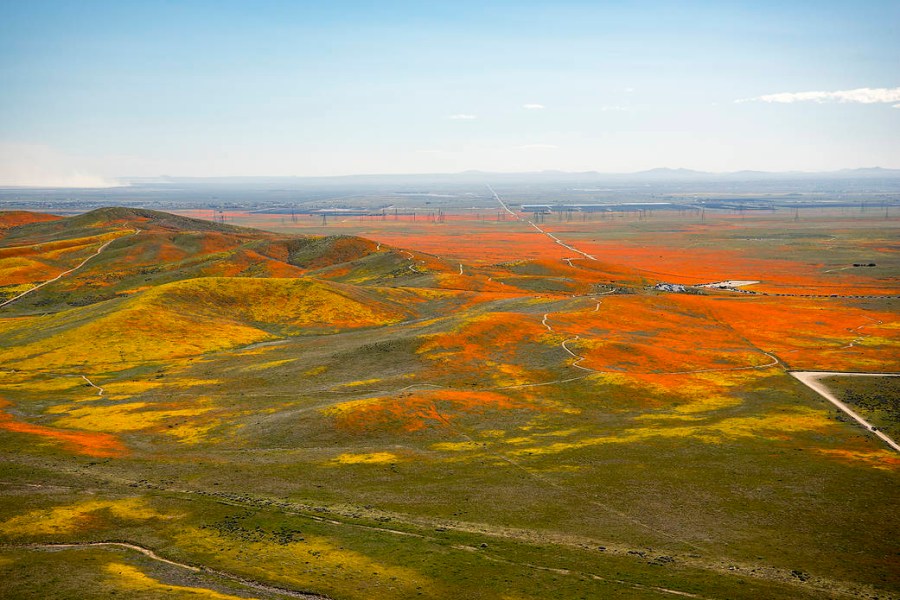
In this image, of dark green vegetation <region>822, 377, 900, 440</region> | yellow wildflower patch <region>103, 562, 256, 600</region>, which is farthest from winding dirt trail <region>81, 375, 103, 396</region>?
dark green vegetation <region>822, 377, 900, 440</region>

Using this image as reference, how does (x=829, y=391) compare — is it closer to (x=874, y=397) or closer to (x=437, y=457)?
(x=874, y=397)

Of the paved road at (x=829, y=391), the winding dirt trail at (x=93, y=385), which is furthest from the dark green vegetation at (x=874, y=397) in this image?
the winding dirt trail at (x=93, y=385)

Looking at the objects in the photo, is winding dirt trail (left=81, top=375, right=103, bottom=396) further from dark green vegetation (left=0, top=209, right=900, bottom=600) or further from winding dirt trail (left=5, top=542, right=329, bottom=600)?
winding dirt trail (left=5, top=542, right=329, bottom=600)

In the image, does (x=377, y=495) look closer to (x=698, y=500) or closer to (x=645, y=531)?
(x=645, y=531)

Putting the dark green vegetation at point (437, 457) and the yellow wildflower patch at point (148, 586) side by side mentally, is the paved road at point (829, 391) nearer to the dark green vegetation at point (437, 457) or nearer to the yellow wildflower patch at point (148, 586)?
the dark green vegetation at point (437, 457)

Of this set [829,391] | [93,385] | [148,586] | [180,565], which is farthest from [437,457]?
[93,385]
